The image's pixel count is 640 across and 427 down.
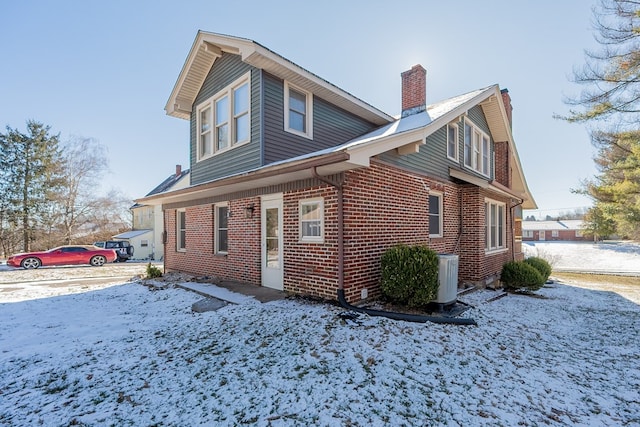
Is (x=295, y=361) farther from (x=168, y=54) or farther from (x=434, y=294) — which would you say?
(x=168, y=54)

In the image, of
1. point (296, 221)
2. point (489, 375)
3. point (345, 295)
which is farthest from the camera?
point (296, 221)

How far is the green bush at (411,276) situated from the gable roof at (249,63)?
507 centimetres

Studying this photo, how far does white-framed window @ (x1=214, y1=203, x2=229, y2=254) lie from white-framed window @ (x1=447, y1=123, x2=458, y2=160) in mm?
7493

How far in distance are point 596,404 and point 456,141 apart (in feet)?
27.3

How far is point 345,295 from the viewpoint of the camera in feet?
19.0

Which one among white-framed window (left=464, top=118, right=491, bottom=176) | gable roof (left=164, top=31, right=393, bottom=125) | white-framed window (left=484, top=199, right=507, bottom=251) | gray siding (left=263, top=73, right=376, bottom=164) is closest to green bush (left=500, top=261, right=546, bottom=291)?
white-framed window (left=484, top=199, right=507, bottom=251)

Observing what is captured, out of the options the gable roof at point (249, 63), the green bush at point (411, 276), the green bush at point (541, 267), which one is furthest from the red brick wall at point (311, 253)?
the green bush at point (541, 267)

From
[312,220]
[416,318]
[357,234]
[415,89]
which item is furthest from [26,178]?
[416,318]

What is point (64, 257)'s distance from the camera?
17.0m

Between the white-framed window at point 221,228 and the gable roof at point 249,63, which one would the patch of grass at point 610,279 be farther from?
the white-framed window at point 221,228

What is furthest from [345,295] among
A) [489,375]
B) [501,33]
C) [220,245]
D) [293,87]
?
[501,33]

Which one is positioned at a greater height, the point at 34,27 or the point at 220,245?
the point at 34,27

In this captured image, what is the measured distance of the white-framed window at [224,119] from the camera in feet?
26.5

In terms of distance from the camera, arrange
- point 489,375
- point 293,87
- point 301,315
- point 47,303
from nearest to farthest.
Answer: point 489,375 < point 301,315 < point 47,303 < point 293,87
